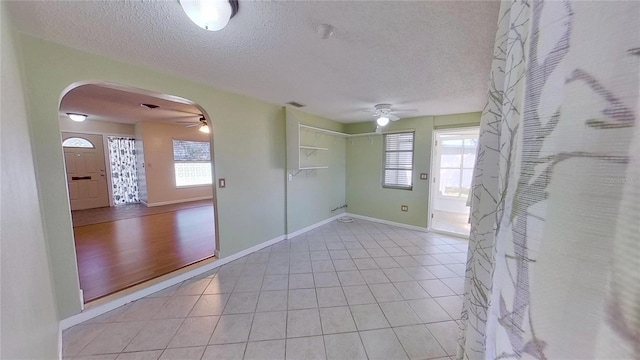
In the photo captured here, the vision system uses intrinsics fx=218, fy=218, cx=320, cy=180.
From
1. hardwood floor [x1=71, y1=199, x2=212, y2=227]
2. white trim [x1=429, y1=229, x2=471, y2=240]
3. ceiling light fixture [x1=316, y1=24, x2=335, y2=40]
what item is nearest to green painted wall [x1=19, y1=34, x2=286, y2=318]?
ceiling light fixture [x1=316, y1=24, x2=335, y2=40]

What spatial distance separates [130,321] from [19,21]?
2.23m

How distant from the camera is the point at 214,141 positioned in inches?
102

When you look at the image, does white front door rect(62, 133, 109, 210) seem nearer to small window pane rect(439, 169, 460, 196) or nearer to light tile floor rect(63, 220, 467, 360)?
light tile floor rect(63, 220, 467, 360)

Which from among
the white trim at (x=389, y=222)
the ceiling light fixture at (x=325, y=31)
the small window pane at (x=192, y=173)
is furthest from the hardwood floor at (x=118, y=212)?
the ceiling light fixture at (x=325, y=31)

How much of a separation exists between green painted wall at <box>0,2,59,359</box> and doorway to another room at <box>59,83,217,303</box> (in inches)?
43.9

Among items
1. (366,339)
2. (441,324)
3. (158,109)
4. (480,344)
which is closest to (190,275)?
(366,339)

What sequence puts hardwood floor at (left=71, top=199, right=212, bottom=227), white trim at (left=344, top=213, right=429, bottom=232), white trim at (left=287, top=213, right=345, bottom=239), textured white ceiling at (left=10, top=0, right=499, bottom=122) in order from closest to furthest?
textured white ceiling at (left=10, top=0, right=499, bottom=122), white trim at (left=287, top=213, right=345, bottom=239), white trim at (left=344, top=213, right=429, bottom=232), hardwood floor at (left=71, top=199, right=212, bottom=227)

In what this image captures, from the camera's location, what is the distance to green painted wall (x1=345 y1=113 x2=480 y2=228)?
393 cm

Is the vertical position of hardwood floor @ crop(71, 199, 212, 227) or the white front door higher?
the white front door

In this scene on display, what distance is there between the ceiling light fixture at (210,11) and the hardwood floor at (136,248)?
2.52 meters

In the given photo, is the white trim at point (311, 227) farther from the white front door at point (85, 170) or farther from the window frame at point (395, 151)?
the white front door at point (85, 170)

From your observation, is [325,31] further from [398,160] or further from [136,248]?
[136,248]

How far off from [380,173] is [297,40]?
3447 mm

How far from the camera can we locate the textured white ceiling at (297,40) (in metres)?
1.23
